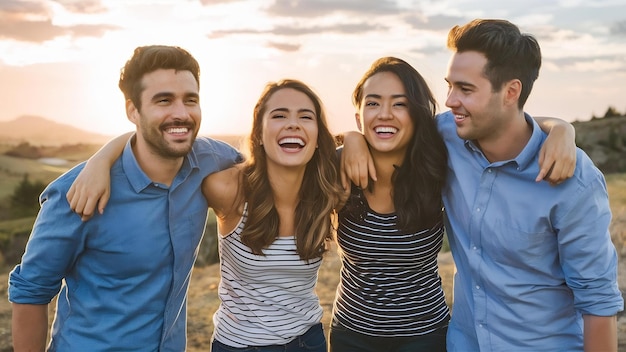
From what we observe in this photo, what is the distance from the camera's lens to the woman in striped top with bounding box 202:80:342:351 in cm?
334

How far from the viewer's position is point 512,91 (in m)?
3.27

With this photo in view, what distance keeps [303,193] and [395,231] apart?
544mm

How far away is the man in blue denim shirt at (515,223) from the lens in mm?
3062

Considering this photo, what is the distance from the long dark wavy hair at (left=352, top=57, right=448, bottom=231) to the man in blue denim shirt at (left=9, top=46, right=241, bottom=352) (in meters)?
1.09

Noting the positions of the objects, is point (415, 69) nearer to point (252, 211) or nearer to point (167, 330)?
point (252, 211)

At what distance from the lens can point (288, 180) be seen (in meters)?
3.55

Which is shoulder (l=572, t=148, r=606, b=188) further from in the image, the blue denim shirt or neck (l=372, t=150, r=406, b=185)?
the blue denim shirt

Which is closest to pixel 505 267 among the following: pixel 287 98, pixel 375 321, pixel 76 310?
pixel 375 321

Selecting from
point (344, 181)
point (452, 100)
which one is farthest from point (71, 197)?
point (452, 100)

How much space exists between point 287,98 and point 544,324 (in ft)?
5.77

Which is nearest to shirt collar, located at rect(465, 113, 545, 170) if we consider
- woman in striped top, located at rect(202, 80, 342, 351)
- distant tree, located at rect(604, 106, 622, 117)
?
woman in striped top, located at rect(202, 80, 342, 351)

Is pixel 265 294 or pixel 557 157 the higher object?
pixel 557 157

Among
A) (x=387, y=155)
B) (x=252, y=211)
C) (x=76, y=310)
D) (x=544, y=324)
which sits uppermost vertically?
(x=387, y=155)

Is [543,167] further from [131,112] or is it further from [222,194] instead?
[131,112]
